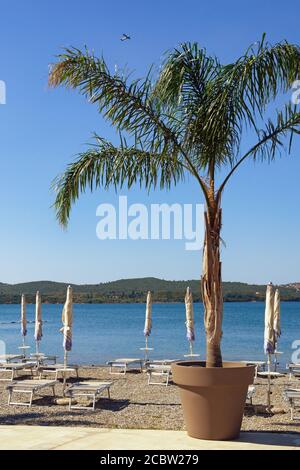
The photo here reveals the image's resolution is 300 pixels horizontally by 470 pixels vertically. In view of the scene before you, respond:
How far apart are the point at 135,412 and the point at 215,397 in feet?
12.3

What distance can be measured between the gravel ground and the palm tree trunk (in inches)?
70.0

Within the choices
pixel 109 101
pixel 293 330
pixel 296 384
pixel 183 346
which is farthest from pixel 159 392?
pixel 293 330

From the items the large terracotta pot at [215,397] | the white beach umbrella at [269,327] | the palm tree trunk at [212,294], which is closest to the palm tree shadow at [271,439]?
the large terracotta pot at [215,397]

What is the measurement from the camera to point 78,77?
7367mm

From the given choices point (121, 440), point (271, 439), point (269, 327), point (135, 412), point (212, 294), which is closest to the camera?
point (121, 440)

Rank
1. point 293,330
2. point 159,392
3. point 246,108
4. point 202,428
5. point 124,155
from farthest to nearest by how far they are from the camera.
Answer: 1. point 293,330
2. point 159,392
3. point 124,155
4. point 246,108
5. point 202,428

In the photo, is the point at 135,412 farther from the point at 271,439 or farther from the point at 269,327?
the point at 271,439

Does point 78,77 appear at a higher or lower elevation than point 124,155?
higher

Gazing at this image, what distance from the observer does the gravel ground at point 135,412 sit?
8672 millimetres

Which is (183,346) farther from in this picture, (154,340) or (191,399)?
(191,399)

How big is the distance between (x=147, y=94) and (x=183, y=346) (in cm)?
3538

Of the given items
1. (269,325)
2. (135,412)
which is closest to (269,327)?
(269,325)

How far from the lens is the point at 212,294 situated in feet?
22.7

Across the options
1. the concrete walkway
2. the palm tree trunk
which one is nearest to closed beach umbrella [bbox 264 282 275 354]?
the concrete walkway
